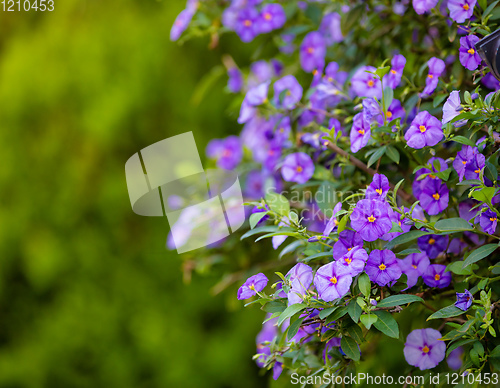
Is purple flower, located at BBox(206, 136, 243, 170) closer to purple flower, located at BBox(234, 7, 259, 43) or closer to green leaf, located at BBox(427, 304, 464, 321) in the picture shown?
purple flower, located at BBox(234, 7, 259, 43)

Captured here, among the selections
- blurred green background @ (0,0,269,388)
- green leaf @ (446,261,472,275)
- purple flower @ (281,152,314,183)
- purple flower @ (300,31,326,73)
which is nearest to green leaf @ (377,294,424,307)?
green leaf @ (446,261,472,275)

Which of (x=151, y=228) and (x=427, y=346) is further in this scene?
(x=151, y=228)

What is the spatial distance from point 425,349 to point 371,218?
0.86 feet

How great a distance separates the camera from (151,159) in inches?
50.1

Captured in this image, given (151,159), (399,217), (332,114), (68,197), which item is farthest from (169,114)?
(399,217)

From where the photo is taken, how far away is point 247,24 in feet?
4.24

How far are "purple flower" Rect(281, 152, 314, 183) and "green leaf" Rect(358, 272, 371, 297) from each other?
34cm

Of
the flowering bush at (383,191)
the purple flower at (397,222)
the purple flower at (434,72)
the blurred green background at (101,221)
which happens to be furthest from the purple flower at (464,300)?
the blurred green background at (101,221)

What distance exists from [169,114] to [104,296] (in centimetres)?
81

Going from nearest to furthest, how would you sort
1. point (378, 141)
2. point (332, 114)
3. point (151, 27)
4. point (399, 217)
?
point (399, 217)
point (378, 141)
point (332, 114)
point (151, 27)

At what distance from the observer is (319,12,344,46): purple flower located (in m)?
1.33

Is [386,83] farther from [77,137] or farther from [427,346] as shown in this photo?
[77,137]

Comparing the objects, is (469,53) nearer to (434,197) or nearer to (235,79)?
(434,197)

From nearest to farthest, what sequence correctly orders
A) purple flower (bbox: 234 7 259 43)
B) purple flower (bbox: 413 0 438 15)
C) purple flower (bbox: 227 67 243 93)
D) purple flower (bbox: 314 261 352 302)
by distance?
purple flower (bbox: 314 261 352 302) → purple flower (bbox: 413 0 438 15) → purple flower (bbox: 234 7 259 43) → purple flower (bbox: 227 67 243 93)
